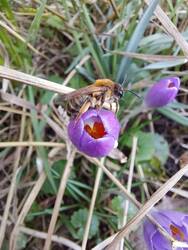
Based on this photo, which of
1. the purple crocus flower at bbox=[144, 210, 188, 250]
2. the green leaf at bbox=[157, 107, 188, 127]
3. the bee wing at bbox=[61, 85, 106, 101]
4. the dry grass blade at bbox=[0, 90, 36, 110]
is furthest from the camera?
the green leaf at bbox=[157, 107, 188, 127]

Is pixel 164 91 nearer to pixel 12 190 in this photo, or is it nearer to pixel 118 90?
pixel 118 90

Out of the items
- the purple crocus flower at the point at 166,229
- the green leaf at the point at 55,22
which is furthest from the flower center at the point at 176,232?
the green leaf at the point at 55,22

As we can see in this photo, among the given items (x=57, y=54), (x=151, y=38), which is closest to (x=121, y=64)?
(x=151, y=38)

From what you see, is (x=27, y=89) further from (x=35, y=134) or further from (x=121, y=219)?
(x=121, y=219)

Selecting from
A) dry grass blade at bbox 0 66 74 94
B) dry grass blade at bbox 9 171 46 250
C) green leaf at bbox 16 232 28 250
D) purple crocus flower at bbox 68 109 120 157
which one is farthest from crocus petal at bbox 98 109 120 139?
green leaf at bbox 16 232 28 250

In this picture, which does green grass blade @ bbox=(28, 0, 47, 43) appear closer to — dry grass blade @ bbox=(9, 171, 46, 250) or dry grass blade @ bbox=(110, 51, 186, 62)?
dry grass blade @ bbox=(110, 51, 186, 62)

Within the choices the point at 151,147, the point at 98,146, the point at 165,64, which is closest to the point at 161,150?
the point at 151,147

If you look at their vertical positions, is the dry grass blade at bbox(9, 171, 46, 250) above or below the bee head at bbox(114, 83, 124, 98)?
below
